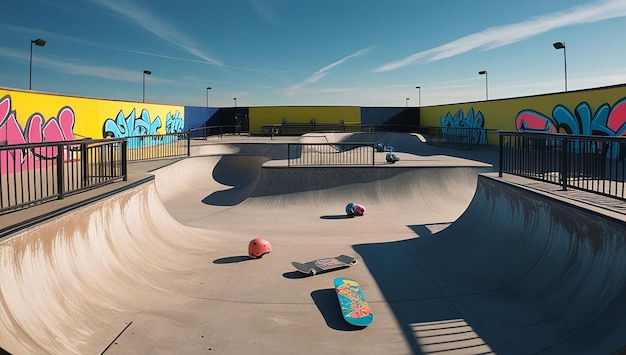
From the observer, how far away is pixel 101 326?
16.0ft

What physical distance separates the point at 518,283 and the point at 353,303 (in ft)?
8.80

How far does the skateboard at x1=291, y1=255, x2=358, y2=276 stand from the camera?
7202 mm

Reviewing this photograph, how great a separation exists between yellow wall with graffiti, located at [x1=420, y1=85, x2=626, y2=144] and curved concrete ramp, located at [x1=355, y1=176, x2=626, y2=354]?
12.8 m

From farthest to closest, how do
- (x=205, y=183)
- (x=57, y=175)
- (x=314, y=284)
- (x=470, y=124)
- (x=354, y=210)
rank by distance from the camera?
(x=470, y=124), (x=205, y=183), (x=354, y=210), (x=314, y=284), (x=57, y=175)

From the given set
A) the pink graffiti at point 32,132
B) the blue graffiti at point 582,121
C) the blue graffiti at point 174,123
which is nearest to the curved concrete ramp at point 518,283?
the blue graffiti at point 582,121

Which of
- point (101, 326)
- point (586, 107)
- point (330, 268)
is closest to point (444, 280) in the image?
point (330, 268)

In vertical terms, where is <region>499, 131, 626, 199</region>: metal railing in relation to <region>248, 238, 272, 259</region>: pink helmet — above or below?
above

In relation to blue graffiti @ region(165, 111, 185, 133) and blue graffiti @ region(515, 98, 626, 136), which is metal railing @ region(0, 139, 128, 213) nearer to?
blue graffiti @ region(515, 98, 626, 136)

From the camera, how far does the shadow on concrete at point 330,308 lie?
5.17 metres

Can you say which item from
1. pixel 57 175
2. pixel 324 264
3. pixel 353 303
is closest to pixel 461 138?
pixel 324 264

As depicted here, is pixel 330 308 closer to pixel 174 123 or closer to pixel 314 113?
pixel 174 123

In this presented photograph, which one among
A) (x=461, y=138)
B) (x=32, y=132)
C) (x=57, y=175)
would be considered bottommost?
(x=57, y=175)

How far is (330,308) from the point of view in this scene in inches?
226

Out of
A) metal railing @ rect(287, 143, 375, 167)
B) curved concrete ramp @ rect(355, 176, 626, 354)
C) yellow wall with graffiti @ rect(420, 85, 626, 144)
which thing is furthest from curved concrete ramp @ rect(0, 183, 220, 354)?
yellow wall with graffiti @ rect(420, 85, 626, 144)
